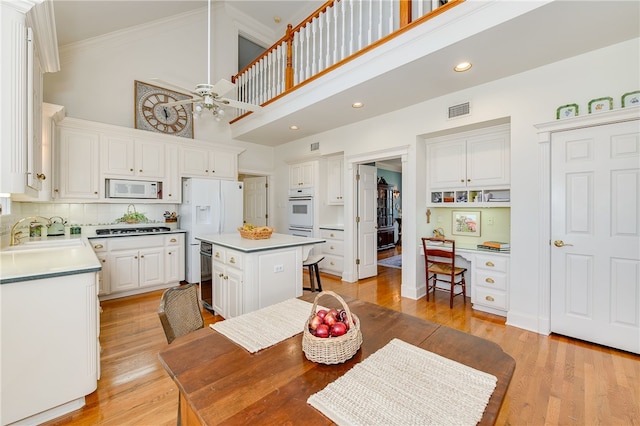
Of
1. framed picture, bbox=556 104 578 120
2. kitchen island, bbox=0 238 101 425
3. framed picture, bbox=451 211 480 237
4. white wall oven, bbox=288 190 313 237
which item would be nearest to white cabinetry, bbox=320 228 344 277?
white wall oven, bbox=288 190 313 237

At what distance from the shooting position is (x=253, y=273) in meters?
2.54

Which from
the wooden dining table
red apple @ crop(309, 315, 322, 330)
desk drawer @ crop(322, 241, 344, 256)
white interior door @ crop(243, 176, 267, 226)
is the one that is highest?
white interior door @ crop(243, 176, 267, 226)

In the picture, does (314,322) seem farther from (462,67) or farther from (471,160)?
(471,160)

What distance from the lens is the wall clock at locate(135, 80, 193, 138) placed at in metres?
4.33

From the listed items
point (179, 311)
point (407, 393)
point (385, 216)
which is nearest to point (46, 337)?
point (179, 311)

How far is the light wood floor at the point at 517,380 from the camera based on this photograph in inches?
66.2

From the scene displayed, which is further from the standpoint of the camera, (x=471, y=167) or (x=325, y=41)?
(x=325, y=41)

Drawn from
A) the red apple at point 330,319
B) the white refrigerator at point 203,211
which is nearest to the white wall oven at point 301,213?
the white refrigerator at point 203,211

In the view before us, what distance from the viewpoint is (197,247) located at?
4348 millimetres

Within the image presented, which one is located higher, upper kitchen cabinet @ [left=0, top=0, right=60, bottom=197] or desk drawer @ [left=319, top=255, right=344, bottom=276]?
upper kitchen cabinet @ [left=0, top=0, right=60, bottom=197]

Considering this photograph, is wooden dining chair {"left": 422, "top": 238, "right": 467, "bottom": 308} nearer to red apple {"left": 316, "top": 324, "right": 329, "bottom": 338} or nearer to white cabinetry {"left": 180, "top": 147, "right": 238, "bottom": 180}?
red apple {"left": 316, "top": 324, "right": 329, "bottom": 338}

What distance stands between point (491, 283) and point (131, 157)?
530cm

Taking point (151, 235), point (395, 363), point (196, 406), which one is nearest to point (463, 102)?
point (395, 363)

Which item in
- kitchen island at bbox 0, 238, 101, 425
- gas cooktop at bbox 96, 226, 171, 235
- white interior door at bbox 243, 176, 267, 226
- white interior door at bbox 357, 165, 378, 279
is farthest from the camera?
white interior door at bbox 243, 176, 267, 226
